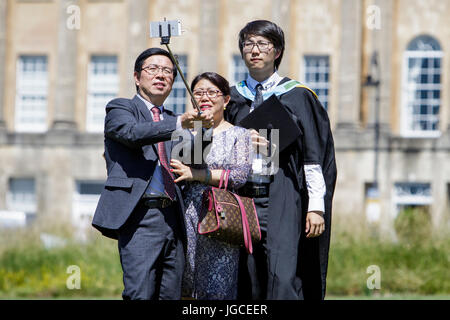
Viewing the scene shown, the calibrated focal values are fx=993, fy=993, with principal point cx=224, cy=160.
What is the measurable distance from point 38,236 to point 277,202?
47.2ft

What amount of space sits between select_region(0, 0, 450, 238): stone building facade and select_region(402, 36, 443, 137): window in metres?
0.04

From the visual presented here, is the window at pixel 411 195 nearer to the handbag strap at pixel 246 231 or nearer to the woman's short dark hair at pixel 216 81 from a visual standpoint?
the woman's short dark hair at pixel 216 81

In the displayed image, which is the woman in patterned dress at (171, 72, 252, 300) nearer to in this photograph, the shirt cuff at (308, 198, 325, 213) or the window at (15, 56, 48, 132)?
the shirt cuff at (308, 198, 325, 213)

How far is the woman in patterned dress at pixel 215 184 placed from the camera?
689 cm

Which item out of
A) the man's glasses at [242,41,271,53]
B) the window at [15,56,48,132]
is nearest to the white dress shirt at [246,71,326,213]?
the man's glasses at [242,41,271,53]

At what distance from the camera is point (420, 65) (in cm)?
3444

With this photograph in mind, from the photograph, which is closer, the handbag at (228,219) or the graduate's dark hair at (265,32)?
the handbag at (228,219)

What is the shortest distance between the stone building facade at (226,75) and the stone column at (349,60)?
35mm

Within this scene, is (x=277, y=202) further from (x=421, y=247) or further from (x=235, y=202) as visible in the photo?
(x=421, y=247)

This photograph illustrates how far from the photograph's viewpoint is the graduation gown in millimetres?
6797

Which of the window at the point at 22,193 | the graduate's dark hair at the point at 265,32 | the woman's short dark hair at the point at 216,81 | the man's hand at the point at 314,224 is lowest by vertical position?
the window at the point at 22,193

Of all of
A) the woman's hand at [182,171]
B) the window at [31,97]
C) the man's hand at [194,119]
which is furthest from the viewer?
the window at [31,97]

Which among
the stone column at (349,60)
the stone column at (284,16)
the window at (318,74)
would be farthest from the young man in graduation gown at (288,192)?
the window at (318,74)

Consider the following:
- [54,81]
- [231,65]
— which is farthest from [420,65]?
[54,81]
